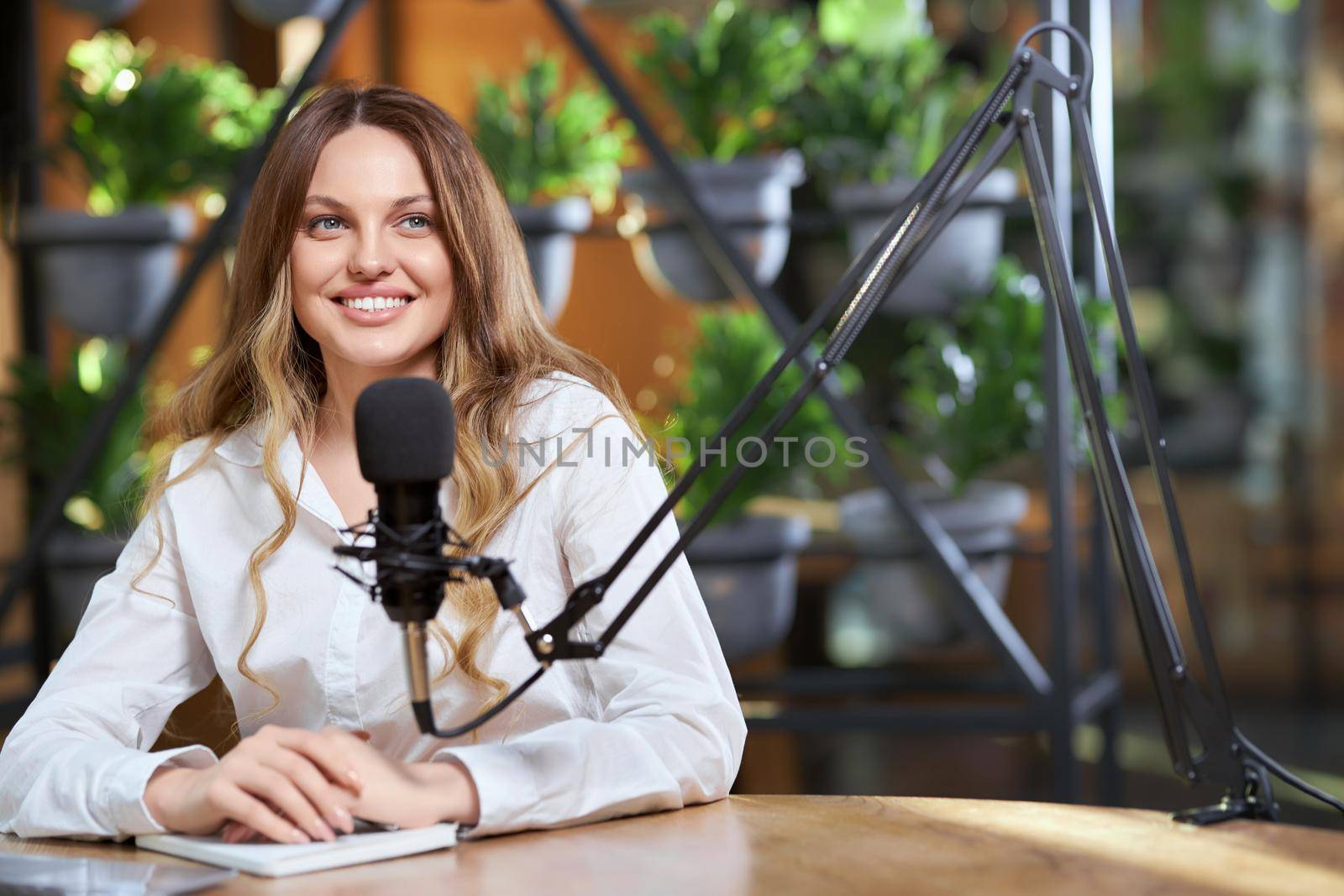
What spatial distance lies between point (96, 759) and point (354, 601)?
0.93 ft

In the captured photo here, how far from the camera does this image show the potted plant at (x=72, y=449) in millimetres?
2641

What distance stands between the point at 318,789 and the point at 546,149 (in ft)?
5.69

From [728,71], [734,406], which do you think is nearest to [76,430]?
[734,406]

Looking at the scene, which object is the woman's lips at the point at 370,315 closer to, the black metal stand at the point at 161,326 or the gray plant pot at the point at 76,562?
the black metal stand at the point at 161,326

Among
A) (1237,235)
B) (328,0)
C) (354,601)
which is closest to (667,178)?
(328,0)

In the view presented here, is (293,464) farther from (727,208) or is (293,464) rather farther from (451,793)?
(727,208)

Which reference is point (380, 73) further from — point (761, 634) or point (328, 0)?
point (761, 634)

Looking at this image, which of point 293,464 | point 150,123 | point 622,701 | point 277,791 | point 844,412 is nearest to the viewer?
point 277,791

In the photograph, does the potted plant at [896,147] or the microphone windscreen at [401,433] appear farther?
the potted plant at [896,147]

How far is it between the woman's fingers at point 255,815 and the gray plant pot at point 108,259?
1.81m

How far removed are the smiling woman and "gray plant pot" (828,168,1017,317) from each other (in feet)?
3.60

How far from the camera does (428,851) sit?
1010 millimetres

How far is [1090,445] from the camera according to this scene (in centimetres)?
108

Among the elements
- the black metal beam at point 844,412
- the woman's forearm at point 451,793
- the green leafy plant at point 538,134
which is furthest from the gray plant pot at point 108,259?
the woman's forearm at point 451,793
